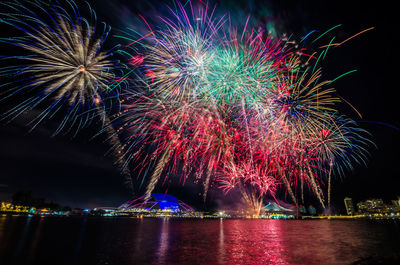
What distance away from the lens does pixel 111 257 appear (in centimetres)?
1372

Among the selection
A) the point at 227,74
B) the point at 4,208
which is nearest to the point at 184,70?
the point at 227,74

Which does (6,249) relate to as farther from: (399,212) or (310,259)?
(399,212)

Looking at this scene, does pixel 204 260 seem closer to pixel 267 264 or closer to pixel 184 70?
pixel 267 264

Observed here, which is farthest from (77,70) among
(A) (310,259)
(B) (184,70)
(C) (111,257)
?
(A) (310,259)

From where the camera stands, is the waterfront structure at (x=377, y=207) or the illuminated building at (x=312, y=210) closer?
the waterfront structure at (x=377, y=207)

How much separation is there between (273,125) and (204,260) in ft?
37.8

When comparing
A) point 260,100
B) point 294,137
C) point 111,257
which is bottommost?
point 111,257

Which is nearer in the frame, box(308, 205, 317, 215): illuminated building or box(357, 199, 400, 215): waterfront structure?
box(357, 199, 400, 215): waterfront structure

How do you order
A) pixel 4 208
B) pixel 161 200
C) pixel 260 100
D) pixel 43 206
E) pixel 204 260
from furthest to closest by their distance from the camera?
pixel 43 206 < pixel 161 200 < pixel 4 208 < pixel 260 100 < pixel 204 260

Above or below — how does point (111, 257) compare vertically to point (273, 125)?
below

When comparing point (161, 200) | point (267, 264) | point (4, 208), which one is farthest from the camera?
point (161, 200)

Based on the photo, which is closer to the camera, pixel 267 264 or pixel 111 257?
pixel 267 264

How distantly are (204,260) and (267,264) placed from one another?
358 centimetres

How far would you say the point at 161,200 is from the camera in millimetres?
148875
